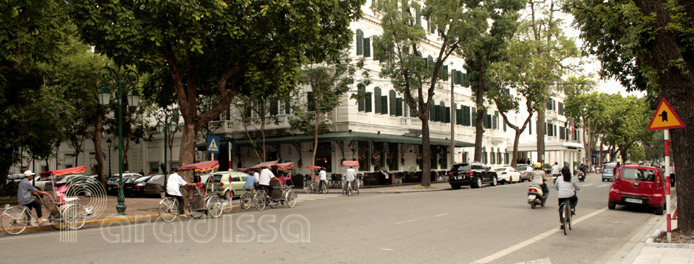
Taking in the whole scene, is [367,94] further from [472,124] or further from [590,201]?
[472,124]

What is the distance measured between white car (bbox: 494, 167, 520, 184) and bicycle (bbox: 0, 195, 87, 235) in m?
32.5

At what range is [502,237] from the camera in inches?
457

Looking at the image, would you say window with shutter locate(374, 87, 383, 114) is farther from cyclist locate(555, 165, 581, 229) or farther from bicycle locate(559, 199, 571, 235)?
bicycle locate(559, 199, 571, 235)

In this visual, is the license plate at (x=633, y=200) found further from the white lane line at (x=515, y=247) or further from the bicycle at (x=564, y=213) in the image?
the bicycle at (x=564, y=213)

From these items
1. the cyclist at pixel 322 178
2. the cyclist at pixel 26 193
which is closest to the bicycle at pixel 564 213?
the cyclist at pixel 26 193

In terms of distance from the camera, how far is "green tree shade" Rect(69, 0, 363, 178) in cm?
1638

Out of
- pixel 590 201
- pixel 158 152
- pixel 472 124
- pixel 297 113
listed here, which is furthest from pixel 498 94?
pixel 158 152

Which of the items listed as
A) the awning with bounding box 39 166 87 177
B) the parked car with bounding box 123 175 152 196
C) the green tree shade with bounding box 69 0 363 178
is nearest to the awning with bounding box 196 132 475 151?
the parked car with bounding box 123 175 152 196

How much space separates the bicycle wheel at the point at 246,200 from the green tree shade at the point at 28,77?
8515mm

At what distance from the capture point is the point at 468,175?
34719 mm

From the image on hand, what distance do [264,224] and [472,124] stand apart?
40.8m

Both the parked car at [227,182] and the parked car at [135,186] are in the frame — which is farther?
the parked car at [135,186]

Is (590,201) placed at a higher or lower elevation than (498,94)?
lower

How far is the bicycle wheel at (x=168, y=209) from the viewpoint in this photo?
16016 mm
